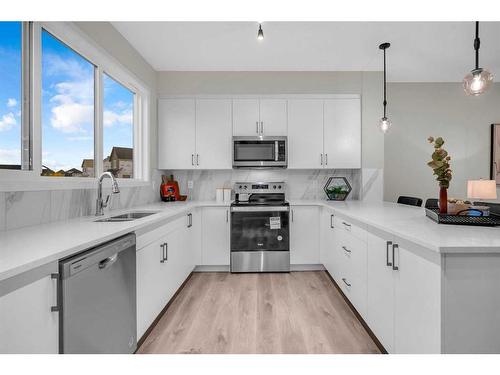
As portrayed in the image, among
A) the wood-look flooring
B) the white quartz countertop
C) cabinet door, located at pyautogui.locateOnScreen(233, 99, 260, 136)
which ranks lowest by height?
the wood-look flooring

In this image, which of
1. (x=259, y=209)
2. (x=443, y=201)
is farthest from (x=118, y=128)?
(x=443, y=201)

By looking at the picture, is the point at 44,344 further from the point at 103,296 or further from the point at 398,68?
the point at 398,68

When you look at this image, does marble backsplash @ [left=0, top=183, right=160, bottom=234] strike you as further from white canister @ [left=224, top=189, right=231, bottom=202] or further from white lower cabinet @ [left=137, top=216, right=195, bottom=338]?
white canister @ [left=224, top=189, right=231, bottom=202]

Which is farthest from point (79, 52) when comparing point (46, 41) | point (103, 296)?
point (103, 296)

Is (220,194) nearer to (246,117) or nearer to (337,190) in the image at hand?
(246,117)

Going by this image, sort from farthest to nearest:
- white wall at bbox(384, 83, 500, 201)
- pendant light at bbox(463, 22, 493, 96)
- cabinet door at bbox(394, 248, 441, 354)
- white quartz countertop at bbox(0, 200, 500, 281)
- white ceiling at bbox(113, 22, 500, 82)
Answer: white wall at bbox(384, 83, 500, 201) < white ceiling at bbox(113, 22, 500, 82) < pendant light at bbox(463, 22, 493, 96) < cabinet door at bbox(394, 248, 441, 354) < white quartz countertop at bbox(0, 200, 500, 281)

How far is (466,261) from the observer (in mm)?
1158

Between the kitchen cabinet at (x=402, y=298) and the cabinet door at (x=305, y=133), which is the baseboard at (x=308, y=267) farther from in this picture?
the kitchen cabinet at (x=402, y=298)

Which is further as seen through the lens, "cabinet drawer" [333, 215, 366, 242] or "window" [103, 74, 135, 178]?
"window" [103, 74, 135, 178]

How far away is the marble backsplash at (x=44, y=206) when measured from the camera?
1503 millimetres

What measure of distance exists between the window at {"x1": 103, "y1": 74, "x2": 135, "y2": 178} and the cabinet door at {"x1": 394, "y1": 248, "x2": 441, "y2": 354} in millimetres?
2472

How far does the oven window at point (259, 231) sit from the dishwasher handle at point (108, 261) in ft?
6.63

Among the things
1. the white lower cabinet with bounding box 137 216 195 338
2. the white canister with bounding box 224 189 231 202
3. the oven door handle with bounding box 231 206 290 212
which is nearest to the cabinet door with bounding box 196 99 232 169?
the white canister with bounding box 224 189 231 202

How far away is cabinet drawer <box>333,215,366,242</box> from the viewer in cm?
213
